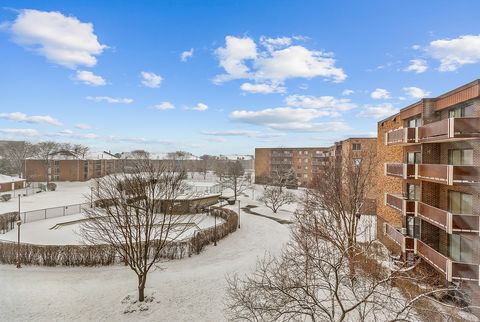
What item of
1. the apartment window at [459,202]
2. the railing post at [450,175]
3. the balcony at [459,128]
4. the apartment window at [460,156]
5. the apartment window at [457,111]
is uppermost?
the apartment window at [457,111]

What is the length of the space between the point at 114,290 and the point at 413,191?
19.7 m

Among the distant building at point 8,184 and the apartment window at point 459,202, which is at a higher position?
the apartment window at point 459,202

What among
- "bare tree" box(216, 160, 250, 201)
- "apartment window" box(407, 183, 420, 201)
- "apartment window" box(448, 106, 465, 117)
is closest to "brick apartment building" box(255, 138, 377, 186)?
"bare tree" box(216, 160, 250, 201)

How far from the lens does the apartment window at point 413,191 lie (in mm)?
17670

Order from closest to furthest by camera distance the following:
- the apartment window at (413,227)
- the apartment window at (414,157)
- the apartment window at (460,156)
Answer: the apartment window at (460,156) → the apartment window at (413,227) → the apartment window at (414,157)

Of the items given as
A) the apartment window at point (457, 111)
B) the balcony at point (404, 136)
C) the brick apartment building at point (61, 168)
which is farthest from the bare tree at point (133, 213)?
the brick apartment building at point (61, 168)

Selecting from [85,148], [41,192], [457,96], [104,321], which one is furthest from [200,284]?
[85,148]

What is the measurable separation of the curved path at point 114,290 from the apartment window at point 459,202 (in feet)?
40.0

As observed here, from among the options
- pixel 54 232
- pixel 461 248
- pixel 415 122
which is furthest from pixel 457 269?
pixel 54 232

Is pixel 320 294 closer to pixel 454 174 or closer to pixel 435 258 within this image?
pixel 435 258

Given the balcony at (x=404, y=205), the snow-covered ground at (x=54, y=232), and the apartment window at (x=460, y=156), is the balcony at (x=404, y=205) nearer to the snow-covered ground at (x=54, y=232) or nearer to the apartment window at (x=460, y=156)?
the apartment window at (x=460, y=156)

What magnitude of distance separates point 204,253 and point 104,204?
28.5 feet

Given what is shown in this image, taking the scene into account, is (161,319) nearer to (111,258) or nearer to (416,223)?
(111,258)

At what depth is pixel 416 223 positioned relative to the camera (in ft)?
56.6
